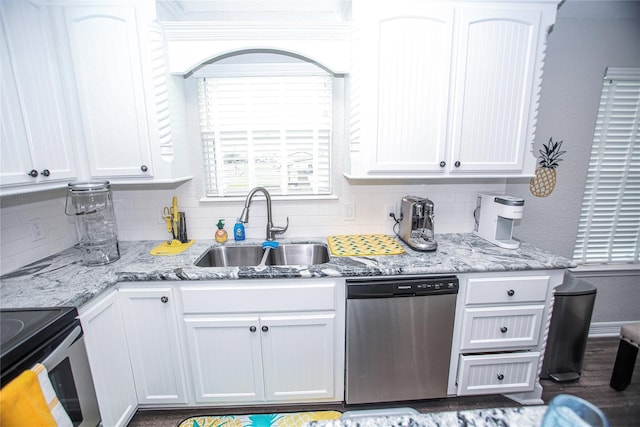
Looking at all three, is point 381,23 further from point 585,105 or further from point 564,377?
point 564,377

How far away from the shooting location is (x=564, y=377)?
2.03 meters

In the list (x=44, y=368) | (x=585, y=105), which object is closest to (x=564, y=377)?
(x=585, y=105)

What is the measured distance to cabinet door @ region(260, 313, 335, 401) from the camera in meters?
1.67

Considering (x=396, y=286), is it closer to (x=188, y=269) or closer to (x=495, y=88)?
(x=188, y=269)

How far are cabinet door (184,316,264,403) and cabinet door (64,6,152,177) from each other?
102 cm

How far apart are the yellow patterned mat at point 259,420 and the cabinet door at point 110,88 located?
149cm

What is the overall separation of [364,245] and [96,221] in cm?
184

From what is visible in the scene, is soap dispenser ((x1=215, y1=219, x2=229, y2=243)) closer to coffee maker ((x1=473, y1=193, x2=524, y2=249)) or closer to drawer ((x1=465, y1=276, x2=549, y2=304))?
drawer ((x1=465, y1=276, x2=549, y2=304))

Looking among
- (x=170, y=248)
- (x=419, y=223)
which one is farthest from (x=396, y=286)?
(x=170, y=248)

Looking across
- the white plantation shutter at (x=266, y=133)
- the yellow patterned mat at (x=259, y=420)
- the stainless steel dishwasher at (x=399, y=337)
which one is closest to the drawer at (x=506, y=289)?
the stainless steel dishwasher at (x=399, y=337)

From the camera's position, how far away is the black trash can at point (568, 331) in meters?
1.95

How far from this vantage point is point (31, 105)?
1.46m

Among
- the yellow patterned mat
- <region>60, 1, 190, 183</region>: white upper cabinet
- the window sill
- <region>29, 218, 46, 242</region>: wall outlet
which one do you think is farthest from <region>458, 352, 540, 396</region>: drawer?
<region>29, 218, 46, 242</region>: wall outlet

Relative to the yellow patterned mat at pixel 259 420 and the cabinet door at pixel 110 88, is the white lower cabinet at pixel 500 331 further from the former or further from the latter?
the cabinet door at pixel 110 88
